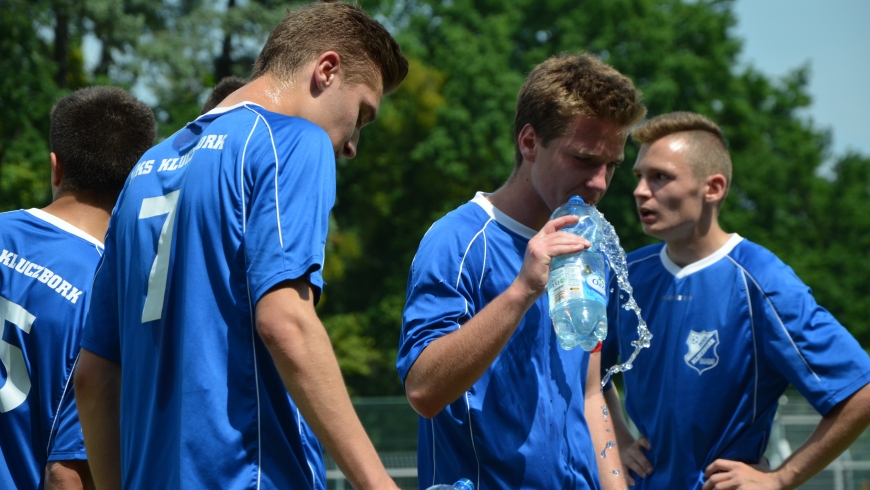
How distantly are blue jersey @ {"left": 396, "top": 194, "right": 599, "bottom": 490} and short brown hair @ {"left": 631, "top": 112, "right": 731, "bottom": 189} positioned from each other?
2.05m

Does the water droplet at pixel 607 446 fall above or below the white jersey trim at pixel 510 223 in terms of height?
below

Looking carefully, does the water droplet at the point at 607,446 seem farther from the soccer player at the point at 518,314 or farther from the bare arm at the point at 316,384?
the bare arm at the point at 316,384

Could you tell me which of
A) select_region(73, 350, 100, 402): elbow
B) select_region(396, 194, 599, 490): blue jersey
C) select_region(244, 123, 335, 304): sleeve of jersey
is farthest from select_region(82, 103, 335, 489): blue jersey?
select_region(396, 194, 599, 490): blue jersey

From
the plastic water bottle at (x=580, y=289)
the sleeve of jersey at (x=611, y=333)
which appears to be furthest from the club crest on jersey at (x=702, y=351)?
the plastic water bottle at (x=580, y=289)

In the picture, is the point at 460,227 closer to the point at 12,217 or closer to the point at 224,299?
the point at 224,299

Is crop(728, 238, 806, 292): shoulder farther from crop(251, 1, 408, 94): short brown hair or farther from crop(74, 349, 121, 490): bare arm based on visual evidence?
crop(74, 349, 121, 490): bare arm

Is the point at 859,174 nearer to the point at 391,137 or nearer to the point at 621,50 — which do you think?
the point at 621,50

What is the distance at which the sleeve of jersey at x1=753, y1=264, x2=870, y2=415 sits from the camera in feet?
14.8

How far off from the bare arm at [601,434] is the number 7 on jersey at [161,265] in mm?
1843

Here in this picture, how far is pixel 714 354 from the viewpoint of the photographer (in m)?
4.71

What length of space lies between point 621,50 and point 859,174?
20.1 m

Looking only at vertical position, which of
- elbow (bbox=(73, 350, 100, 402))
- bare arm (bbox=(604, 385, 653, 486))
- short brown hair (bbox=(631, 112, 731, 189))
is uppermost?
short brown hair (bbox=(631, 112, 731, 189))

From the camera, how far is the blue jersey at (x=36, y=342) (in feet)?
11.7

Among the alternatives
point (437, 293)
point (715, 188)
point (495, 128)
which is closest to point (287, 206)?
point (437, 293)
